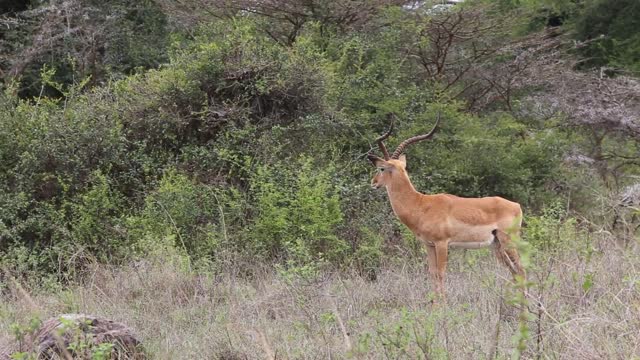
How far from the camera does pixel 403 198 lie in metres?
7.89

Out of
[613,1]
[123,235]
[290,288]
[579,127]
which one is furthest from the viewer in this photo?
[613,1]

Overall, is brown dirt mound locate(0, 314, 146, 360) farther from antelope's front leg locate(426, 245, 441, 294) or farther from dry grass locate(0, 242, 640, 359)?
antelope's front leg locate(426, 245, 441, 294)

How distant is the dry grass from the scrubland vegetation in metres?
0.03

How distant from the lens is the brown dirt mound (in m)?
4.55

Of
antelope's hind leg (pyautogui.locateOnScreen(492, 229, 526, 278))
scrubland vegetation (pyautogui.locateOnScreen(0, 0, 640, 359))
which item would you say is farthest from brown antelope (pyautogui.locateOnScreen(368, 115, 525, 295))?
scrubland vegetation (pyautogui.locateOnScreen(0, 0, 640, 359))

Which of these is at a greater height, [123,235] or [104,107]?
[104,107]

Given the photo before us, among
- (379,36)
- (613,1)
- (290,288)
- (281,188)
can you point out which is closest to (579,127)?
(379,36)

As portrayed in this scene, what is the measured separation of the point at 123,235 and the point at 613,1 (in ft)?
47.0

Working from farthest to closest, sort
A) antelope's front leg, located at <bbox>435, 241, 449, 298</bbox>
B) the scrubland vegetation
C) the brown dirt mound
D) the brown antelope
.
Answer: the brown antelope → antelope's front leg, located at <bbox>435, 241, 449, 298</bbox> → the scrubland vegetation → the brown dirt mound

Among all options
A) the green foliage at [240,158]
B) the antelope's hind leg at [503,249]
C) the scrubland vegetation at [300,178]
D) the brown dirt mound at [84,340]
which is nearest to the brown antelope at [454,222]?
the antelope's hind leg at [503,249]

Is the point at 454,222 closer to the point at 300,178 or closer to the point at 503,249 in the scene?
the point at 503,249

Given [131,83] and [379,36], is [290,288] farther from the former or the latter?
[379,36]

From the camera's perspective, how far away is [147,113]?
11.2 meters

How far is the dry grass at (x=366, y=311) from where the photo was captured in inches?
167
